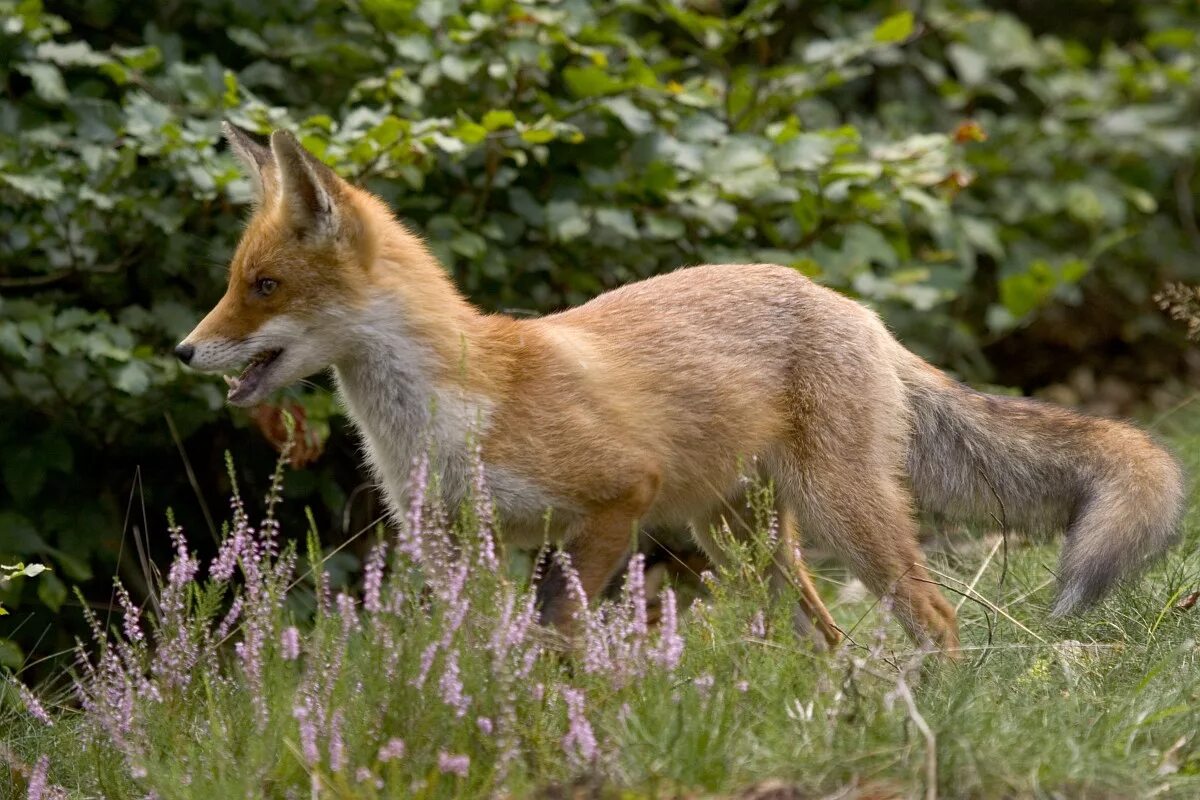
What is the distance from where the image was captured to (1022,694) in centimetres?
356

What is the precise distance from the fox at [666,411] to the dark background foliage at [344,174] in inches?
31.6

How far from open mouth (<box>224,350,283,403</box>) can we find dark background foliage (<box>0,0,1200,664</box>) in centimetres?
96

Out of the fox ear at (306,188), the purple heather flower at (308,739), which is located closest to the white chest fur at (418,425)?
the fox ear at (306,188)

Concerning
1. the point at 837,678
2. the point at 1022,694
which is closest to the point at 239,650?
the point at 837,678

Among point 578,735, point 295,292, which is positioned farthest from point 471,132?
point 578,735

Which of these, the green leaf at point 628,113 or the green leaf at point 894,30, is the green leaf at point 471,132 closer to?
the green leaf at point 628,113

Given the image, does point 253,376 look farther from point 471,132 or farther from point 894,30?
point 894,30

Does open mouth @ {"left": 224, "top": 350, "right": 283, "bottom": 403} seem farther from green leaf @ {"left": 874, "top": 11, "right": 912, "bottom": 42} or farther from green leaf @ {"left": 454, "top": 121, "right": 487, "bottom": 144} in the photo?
green leaf @ {"left": 874, "top": 11, "right": 912, "bottom": 42}

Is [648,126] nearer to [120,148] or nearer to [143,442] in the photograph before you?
[120,148]

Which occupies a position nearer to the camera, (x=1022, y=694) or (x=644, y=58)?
(x=1022, y=694)

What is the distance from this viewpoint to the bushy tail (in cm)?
415

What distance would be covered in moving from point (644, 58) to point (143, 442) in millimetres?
2716

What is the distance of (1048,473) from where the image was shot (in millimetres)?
4652

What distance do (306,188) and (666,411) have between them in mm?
1321
